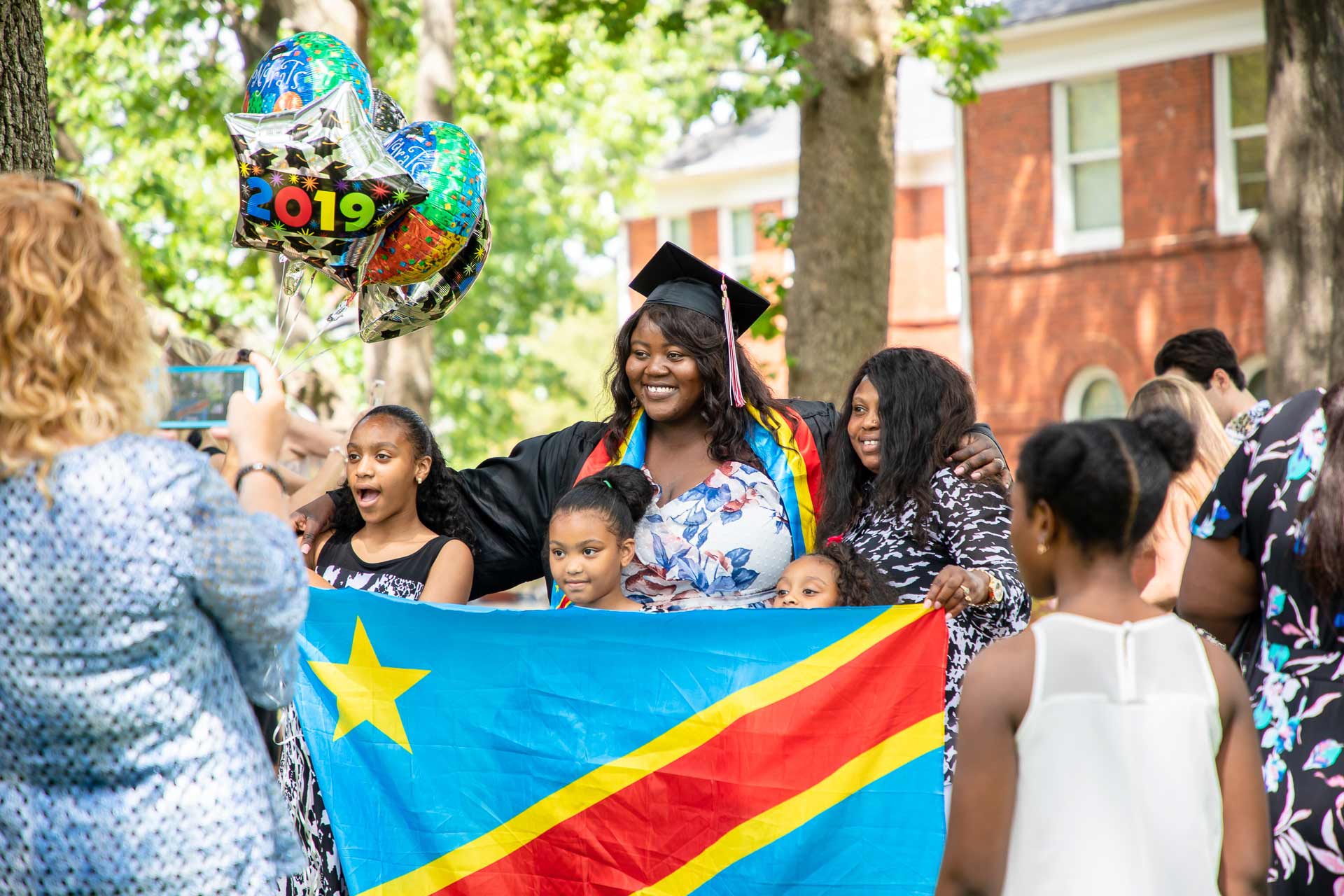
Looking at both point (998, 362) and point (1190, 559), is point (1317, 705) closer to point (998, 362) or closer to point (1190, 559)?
point (1190, 559)

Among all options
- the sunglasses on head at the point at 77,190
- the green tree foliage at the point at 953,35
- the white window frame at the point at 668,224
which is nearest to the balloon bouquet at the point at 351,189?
the sunglasses on head at the point at 77,190

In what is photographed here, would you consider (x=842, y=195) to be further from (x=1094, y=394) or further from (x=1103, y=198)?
(x=1094, y=394)

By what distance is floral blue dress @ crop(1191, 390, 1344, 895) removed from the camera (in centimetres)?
287

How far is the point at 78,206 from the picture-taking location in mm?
2445

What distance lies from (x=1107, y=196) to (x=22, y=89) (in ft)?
55.6

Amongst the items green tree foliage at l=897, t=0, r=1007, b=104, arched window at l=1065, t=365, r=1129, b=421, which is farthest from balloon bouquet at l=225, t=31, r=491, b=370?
arched window at l=1065, t=365, r=1129, b=421

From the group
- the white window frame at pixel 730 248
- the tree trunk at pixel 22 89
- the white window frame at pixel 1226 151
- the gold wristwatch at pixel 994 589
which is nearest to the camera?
the gold wristwatch at pixel 994 589

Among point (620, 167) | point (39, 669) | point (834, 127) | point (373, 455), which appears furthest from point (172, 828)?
point (620, 167)

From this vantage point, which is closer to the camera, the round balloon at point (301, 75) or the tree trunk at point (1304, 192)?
the round balloon at point (301, 75)

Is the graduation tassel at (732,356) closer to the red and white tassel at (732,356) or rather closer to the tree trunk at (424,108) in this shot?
the red and white tassel at (732,356)

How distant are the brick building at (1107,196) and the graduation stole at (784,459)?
14854 millimetres

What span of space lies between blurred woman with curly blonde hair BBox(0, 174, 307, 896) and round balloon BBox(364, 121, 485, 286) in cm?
208

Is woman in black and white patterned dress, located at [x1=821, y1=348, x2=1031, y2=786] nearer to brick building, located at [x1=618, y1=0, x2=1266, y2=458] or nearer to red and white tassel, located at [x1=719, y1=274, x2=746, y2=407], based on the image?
red and white tassel, located at [x1=719, y1=274, x2=746, y2=407]

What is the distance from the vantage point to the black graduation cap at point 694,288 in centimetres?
470
